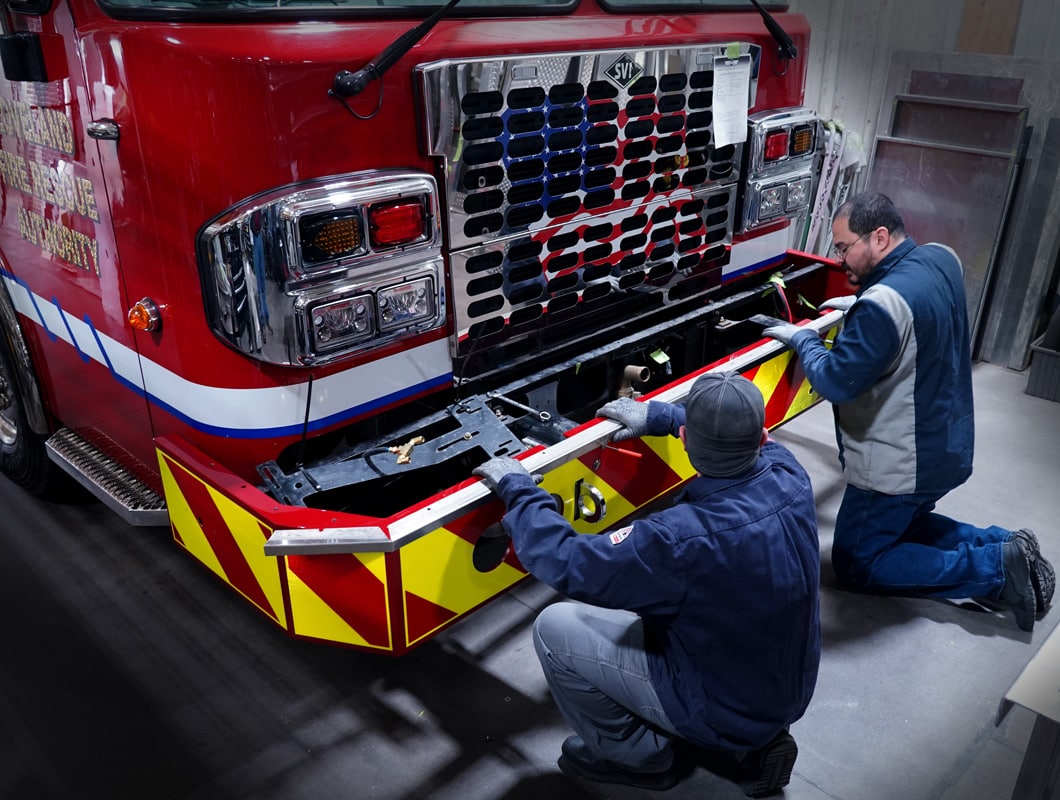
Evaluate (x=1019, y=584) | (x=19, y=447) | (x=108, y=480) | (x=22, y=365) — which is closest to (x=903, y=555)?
(x=1019, y=584)

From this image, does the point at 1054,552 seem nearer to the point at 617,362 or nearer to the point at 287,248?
the point at 617,362

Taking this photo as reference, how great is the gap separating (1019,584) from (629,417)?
5.29ft

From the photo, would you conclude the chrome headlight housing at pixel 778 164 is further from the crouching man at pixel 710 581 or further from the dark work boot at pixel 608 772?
the dark work boot at pixel 608 772

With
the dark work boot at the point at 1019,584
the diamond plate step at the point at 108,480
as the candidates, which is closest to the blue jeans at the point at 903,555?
the dark work boot at the point at 1019,584

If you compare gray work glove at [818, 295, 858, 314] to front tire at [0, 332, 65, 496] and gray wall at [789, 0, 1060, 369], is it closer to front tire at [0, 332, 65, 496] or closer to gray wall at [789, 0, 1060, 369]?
gray wall at [789, 0, 1060, 369]

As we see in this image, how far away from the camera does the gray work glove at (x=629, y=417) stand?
2262 millimetres

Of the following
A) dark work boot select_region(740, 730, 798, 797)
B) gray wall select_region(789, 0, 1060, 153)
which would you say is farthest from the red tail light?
gray wall select_region(789, 0, 1060, 153)

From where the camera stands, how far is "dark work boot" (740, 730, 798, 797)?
223 cm

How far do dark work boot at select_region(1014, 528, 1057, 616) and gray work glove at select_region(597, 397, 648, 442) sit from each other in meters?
1.55

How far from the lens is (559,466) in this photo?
6.97 ft

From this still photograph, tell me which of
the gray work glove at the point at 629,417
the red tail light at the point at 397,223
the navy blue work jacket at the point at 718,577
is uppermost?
the red tail light at the point at 397,223

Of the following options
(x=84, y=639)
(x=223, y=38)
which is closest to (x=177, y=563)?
(x=84, y=639)

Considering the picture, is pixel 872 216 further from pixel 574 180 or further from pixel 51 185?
pixel 51 185

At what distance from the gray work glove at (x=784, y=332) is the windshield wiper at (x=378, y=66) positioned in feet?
4.79
